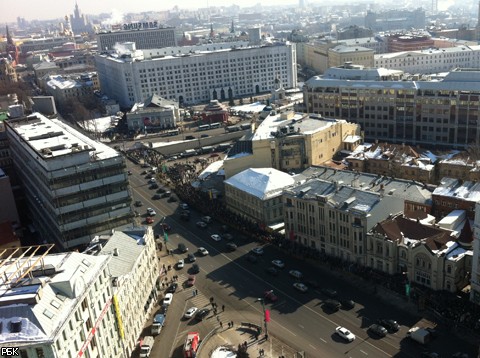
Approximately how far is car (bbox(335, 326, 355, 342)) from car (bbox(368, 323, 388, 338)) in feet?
10.4

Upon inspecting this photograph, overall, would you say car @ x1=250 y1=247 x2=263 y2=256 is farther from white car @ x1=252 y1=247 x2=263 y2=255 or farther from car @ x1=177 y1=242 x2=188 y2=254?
car @ x1=177 y1=242 x2=188 y2=254

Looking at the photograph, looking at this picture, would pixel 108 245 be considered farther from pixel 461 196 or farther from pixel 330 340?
pixel 461 196

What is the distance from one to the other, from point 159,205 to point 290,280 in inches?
2105

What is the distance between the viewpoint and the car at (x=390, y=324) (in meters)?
74.0

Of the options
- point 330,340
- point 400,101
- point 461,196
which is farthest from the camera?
point 400,101

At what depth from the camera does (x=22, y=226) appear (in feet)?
414

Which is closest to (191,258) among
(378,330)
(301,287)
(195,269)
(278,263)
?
(195,269)

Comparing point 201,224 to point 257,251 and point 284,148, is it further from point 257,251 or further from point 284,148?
point 284,148

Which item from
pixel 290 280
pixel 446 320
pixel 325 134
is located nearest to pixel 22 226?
pixel 290 280

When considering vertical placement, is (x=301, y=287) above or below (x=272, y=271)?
below

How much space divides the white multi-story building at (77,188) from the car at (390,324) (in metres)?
53.0

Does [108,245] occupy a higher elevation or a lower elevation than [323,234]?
higher

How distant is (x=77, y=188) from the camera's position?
93438mm

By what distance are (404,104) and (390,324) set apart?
371ft
